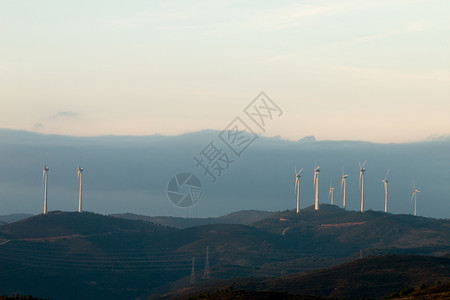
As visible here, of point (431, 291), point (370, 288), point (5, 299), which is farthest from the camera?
point (370, 288)

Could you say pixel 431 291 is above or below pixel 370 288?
above

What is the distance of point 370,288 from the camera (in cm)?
18938

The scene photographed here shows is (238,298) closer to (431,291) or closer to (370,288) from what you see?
(431,291)

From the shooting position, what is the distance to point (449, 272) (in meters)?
200

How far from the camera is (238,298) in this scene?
10662cm

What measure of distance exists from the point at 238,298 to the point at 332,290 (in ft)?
292

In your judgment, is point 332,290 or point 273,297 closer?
point 273,297

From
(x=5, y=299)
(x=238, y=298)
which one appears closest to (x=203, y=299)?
(x=238, y=298)

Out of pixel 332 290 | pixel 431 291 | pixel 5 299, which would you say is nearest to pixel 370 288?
pixel 332 290

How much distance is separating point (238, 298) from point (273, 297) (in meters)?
4.89

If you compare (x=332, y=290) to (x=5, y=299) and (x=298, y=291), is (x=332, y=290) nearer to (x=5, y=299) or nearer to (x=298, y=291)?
(x=298, y=291)

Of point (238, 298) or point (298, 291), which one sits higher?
point (238, 298)

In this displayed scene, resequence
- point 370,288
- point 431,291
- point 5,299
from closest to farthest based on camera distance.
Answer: point 431,291 < point 5,299 < point 370,288

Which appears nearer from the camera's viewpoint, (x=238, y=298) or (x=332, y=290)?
(x=238, y=298)
